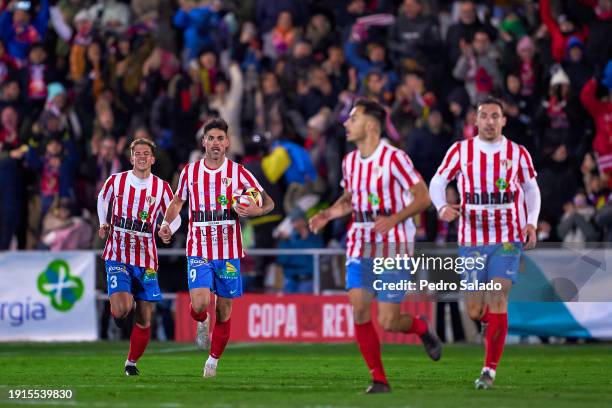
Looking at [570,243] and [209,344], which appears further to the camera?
[570,243]

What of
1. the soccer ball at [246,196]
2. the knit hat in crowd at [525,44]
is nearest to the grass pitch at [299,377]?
the soccer ball at [246,196]

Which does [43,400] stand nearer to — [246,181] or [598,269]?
[246,181]

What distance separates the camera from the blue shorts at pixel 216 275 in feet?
42.5

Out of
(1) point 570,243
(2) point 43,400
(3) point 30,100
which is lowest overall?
(2) point 43,400

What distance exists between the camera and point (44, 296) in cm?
1969

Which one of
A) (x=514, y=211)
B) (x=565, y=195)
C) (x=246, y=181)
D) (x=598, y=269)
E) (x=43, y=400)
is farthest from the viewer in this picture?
(x=565, y=195)

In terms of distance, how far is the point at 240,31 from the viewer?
75.4ft

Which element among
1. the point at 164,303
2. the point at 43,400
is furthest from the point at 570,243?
the point at 43,400

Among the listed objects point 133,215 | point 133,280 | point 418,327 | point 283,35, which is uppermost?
point 283,35

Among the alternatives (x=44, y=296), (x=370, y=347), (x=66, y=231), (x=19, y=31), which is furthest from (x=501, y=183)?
(x=19, y=31)

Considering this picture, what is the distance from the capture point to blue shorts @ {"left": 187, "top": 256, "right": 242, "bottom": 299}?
1295 centimetres

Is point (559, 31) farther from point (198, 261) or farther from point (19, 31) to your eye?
point (198, 261)

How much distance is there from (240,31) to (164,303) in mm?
5236

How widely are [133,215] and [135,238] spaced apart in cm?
24
